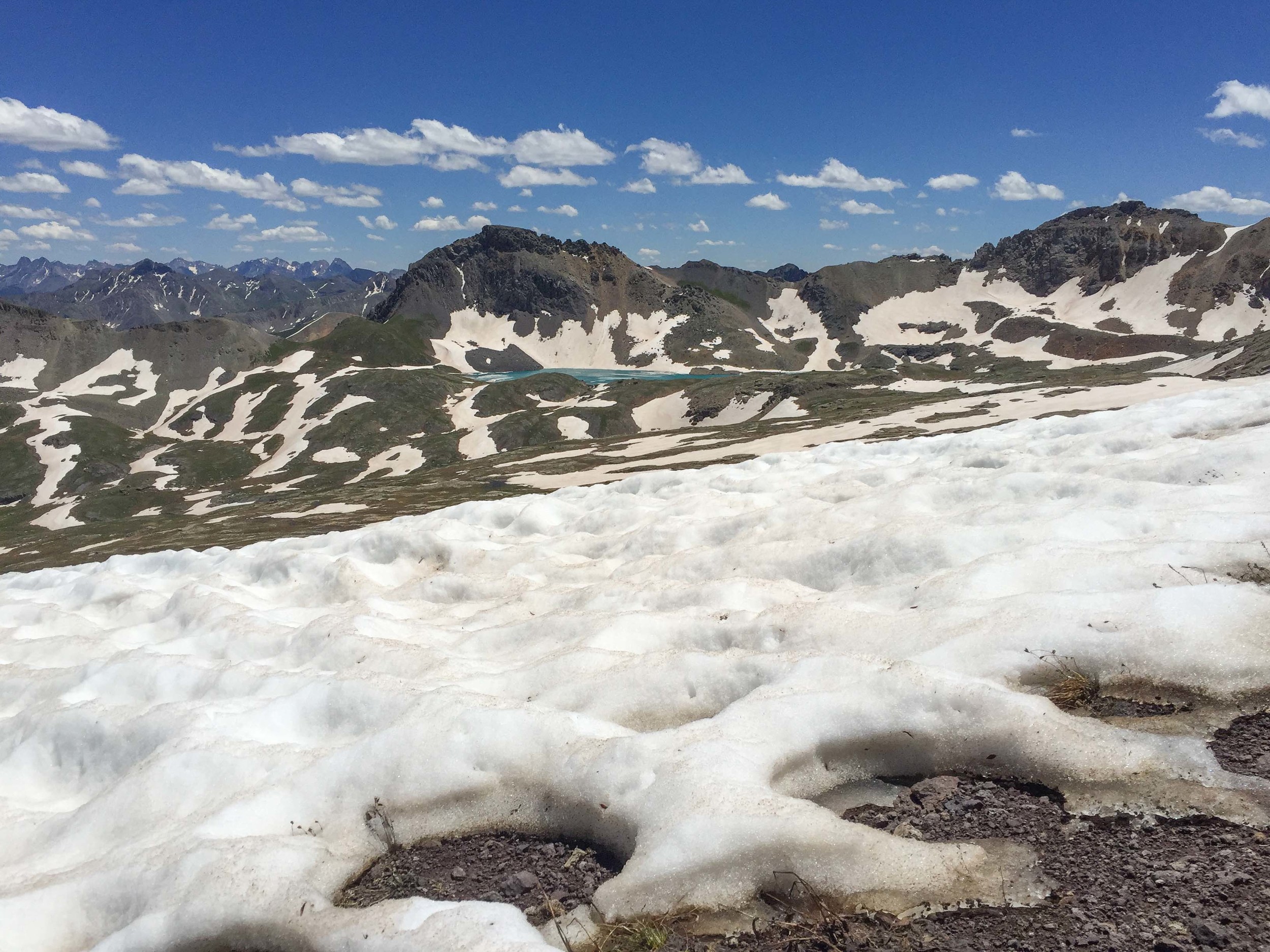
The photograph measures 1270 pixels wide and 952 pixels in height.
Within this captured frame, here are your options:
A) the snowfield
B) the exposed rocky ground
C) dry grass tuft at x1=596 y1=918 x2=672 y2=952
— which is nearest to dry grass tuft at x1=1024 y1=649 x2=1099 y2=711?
the snowfield

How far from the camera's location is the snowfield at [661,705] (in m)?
7.91

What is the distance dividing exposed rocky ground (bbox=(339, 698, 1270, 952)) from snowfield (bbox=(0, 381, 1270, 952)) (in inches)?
12.5

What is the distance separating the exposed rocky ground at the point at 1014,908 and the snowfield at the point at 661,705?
32cm

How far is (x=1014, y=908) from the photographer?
6.57 meters

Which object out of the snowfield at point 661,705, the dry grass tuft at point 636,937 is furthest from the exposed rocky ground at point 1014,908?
the snowfield at point 661,705

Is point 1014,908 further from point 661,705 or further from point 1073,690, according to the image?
point 661,705

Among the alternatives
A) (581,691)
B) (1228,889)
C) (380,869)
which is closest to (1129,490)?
(1228,889)

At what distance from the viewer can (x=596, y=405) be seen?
7692 inches

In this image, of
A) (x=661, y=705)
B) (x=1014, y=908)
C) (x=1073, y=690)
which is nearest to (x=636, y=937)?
(x=1014, y=908)

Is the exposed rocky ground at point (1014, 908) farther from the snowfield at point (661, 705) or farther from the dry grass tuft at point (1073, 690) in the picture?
the dry grass tuft at point (1073, 690)

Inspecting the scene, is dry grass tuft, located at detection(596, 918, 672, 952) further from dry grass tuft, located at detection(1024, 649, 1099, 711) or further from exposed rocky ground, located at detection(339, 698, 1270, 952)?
dry grass tuft, located at detection(1024, 649, 1099, 711)

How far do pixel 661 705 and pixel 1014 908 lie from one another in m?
6.33

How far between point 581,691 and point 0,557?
13888cm

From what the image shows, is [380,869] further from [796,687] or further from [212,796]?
[796,687]
